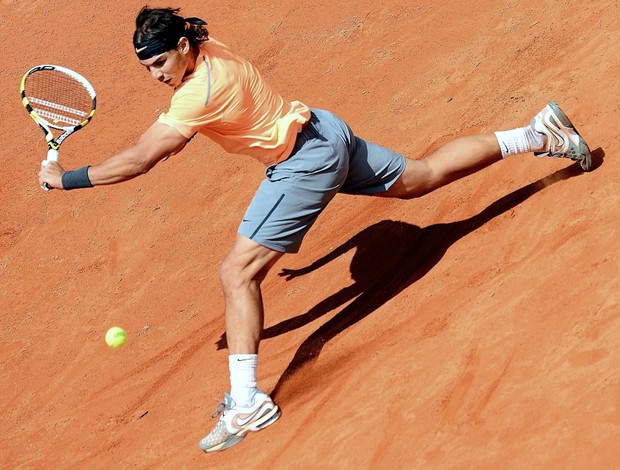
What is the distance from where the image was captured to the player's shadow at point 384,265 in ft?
18.9

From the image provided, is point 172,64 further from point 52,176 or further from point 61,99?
point 61,99

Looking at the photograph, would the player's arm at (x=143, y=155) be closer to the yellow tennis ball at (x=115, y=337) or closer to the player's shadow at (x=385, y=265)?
the yellow tennis ball at (x=115, y=337)

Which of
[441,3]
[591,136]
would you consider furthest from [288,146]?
[441,3]

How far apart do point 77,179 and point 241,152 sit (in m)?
0.92

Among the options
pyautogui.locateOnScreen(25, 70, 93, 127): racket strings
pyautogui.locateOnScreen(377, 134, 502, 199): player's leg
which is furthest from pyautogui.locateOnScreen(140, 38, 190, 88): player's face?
pyautogui.locateOnScreen(25, 70, 93, 127): racket strings

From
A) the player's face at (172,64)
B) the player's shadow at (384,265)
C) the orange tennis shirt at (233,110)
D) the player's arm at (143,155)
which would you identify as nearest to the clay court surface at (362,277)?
the player's shadow at (384,265)

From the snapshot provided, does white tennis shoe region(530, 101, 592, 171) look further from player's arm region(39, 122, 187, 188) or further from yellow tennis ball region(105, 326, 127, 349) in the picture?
yellow tennis ball region(105, 326, 127, 349)

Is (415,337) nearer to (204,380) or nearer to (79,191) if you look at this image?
(204,380)

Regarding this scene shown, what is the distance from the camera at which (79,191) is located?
8.20m

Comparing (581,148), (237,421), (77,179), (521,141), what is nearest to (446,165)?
(521,141)

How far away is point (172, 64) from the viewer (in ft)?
16.3

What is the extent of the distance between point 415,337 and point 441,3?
4.59 m

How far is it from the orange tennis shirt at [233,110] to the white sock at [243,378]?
3.71 feet

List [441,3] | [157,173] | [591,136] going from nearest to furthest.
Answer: [591,136], [157,173], [441,3]
